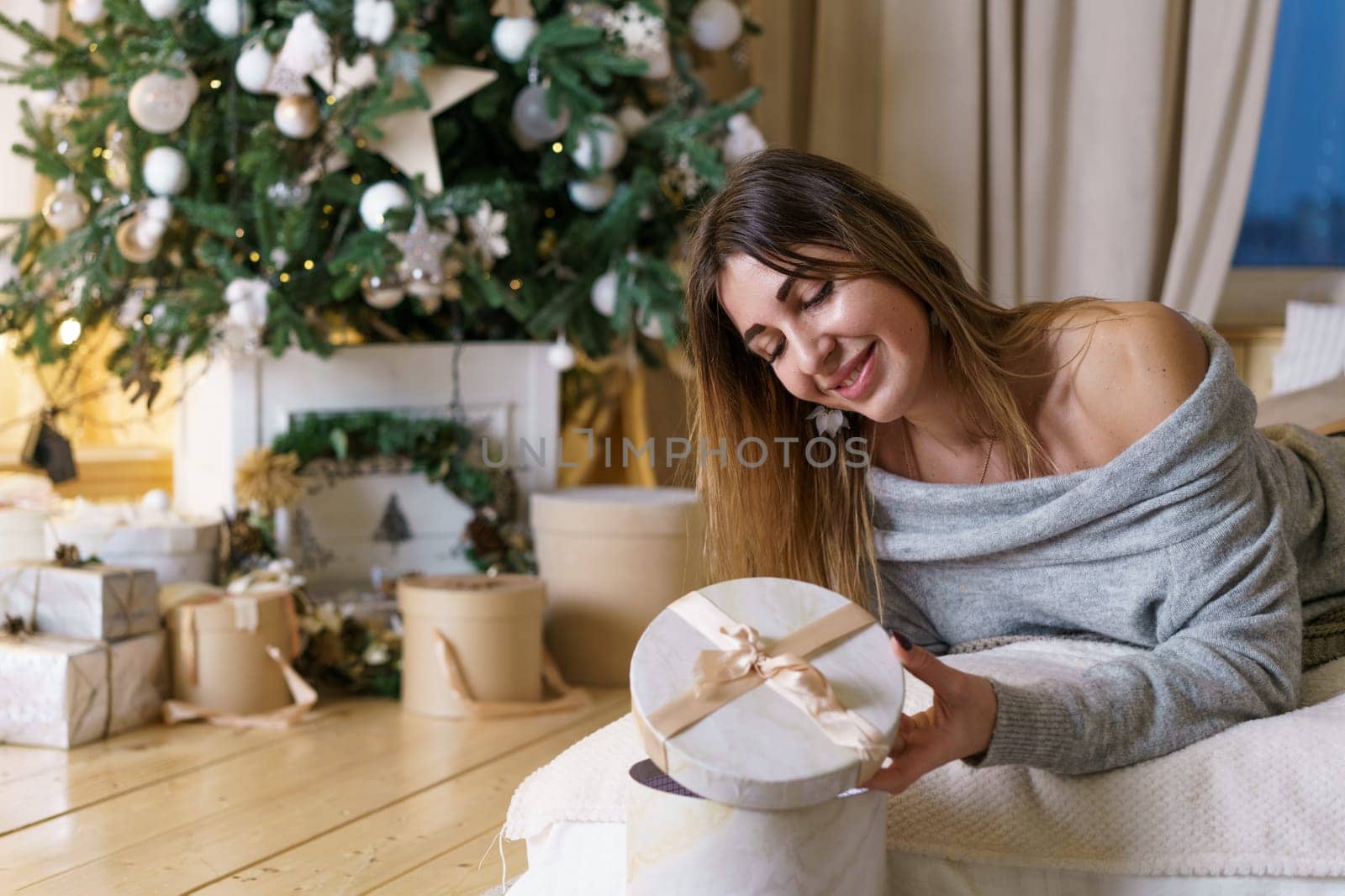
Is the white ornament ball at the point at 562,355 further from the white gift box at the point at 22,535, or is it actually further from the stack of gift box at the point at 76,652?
the white gift box at the point at 22,535

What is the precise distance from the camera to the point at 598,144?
2.19 meters

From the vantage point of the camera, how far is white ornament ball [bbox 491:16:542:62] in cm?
216

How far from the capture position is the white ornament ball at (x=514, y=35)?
7.07 feet

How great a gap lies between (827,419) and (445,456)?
108 centimetres

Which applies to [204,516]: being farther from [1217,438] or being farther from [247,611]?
[1217,438]

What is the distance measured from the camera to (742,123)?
2.35m

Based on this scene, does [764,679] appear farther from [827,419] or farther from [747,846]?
[827,419]

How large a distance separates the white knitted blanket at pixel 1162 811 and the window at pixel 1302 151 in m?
2.05

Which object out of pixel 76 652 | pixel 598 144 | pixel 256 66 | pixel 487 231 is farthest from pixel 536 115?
pixel 76 652

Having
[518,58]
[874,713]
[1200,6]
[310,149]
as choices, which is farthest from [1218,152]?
[874,713]

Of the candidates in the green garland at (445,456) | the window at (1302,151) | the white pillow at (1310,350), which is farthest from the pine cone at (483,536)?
the window at (1302,151)

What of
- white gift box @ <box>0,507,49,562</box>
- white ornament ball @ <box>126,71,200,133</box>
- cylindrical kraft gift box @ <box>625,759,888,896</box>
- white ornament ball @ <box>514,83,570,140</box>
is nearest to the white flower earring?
cylindrical kraft gift box @ <box>625,759,888,896</box>

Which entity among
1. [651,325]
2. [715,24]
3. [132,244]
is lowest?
[651,325]

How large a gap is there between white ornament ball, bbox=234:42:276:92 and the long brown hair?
0.96m
